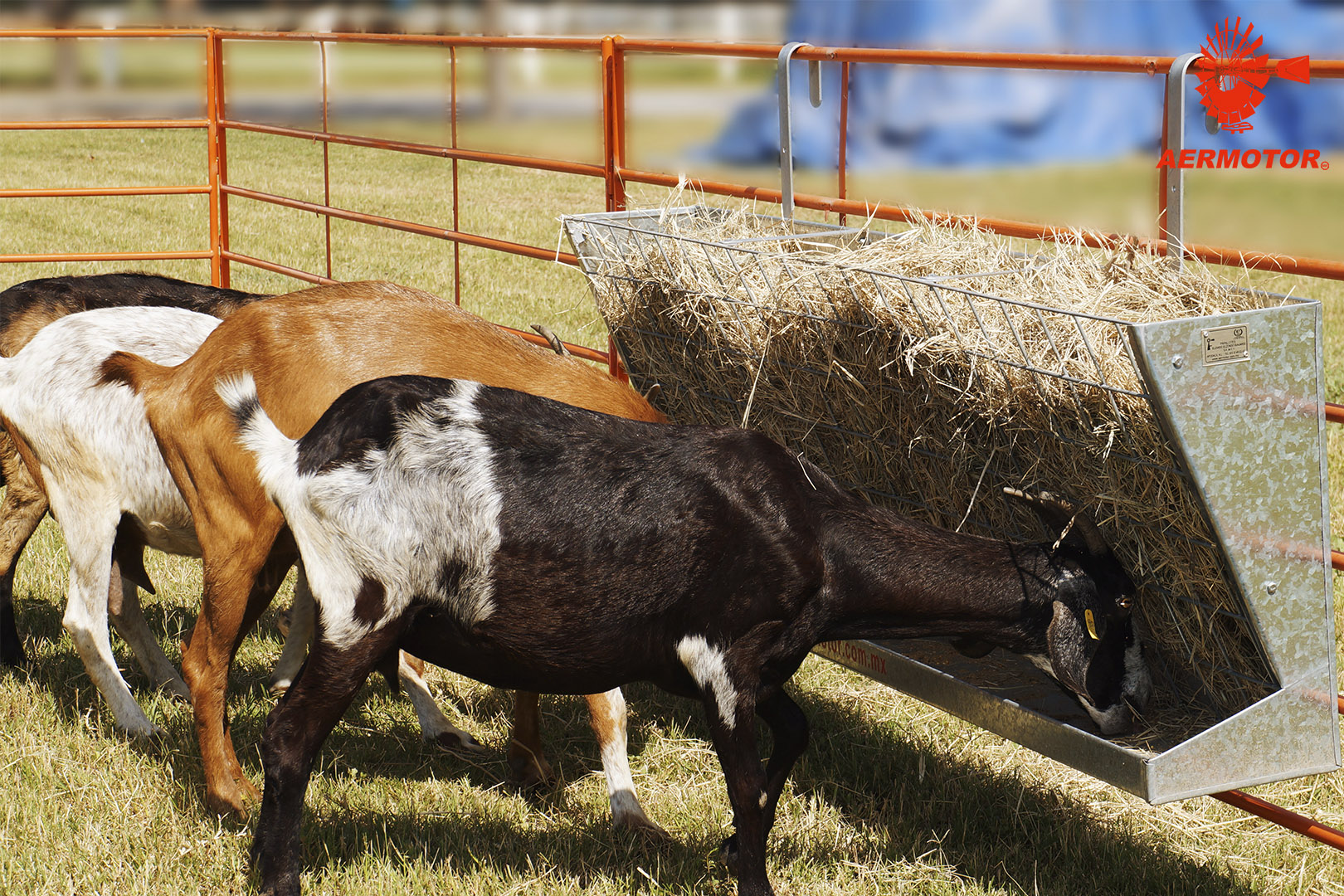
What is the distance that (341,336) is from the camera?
4.24 meters

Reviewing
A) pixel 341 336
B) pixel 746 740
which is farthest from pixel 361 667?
pixel 341 336

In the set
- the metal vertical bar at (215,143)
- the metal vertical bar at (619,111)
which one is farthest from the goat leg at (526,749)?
the metal vertical bar at (215,143)

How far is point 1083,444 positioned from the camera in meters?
3.24

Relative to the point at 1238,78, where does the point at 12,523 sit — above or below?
below

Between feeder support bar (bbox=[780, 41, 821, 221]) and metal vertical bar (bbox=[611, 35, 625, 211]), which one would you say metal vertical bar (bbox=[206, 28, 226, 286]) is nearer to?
metal vertical bar (bbox=[611, 35, 625, 211])

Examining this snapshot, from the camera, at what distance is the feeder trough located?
2.96 meters

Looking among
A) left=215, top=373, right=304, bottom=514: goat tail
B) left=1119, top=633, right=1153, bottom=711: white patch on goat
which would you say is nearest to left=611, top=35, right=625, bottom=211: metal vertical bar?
left=215, top=373, right=304, bottom=514: goat tail

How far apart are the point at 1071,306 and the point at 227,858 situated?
2591 mm

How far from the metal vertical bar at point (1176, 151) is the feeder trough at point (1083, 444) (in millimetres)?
218

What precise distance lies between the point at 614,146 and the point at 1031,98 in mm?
11756

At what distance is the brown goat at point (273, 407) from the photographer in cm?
411

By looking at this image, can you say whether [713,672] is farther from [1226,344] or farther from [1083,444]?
[1226,344]

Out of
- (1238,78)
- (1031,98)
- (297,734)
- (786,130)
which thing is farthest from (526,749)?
(1031,98)

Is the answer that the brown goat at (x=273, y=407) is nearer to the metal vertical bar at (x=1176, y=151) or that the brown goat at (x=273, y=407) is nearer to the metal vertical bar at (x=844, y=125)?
the metal vertical bar at (x=844, y=125)
